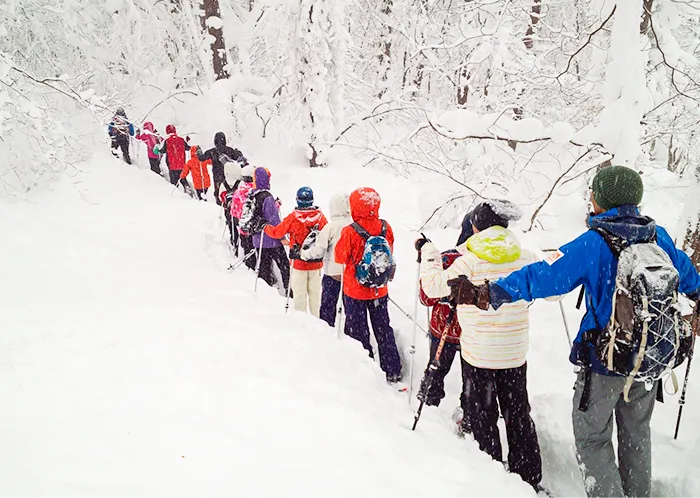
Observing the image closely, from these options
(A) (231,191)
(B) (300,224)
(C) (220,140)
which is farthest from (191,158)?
(B) (300,224)

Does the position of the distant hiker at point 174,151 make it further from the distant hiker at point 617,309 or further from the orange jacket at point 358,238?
the distant hiker at point 617,309

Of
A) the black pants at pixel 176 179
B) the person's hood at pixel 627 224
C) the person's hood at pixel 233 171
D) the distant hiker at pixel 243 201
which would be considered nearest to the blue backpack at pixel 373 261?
the person's hood at pixel 627 224

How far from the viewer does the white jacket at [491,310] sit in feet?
10.3

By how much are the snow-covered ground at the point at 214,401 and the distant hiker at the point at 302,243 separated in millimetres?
427

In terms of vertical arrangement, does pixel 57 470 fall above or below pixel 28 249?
above

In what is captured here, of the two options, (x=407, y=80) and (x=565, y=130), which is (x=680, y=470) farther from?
(x=407, y=80)

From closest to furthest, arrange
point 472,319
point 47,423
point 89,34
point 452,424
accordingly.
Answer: point 47,423 → point 472,319 → point 452,424 → point 89,34

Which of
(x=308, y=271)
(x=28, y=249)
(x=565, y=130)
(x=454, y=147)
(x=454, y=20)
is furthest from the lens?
(x=454, y=20)

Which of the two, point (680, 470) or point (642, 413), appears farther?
point (680, 470)

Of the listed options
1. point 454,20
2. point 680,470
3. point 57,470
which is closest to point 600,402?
point 680,470

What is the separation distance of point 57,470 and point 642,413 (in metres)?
3.31

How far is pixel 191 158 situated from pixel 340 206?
7.52 m

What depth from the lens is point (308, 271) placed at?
6125 millimetres

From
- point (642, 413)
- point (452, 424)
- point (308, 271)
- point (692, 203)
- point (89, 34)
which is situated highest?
point (89, 34)
